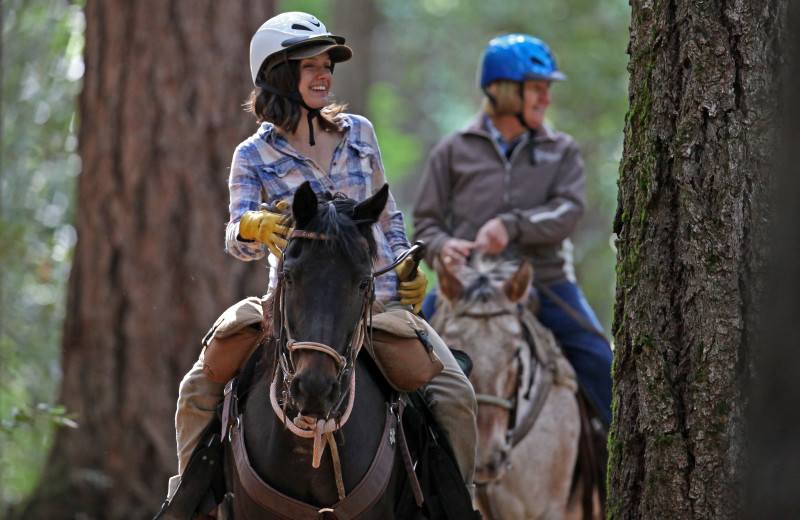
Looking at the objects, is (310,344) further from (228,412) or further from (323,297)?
(228,412)

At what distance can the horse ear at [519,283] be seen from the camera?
7.22 m

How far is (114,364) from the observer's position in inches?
356

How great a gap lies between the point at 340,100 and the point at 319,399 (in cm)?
1510

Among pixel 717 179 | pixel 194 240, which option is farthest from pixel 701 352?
pixel 194 240

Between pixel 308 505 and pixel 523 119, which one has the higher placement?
pixel 523 119

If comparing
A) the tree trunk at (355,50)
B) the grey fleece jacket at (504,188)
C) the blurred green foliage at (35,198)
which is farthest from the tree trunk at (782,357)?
the tree trunk at (355,50)

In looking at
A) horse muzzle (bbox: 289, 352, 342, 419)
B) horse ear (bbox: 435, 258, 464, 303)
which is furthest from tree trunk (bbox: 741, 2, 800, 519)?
horse ear (bbox: 435, 258, 464, 303)

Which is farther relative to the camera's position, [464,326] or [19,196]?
[19,196]

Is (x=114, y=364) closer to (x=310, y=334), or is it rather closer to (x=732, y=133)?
(x=310, y=334)

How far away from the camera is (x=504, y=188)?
26.3ft

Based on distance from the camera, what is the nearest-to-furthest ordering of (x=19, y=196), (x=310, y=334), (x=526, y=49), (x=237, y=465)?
1. (x=310, y=334)
2. (x=237, y=465)
3. (x=526, y=49)
4. (x=19, y=196)

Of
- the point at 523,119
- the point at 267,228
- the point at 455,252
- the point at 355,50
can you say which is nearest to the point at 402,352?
the point at 267,228

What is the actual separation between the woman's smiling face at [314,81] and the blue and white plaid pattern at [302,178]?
18cm

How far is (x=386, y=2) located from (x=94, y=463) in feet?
73.1
